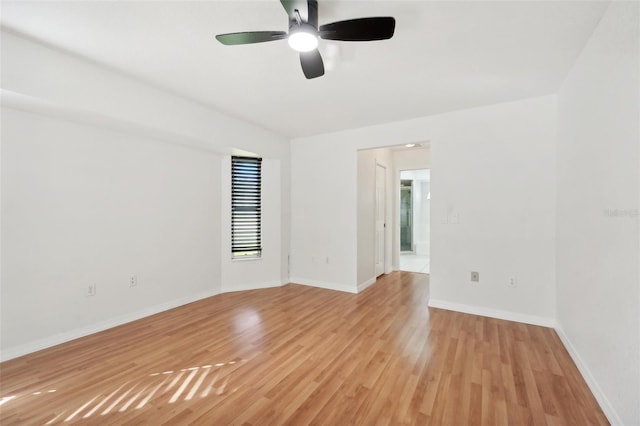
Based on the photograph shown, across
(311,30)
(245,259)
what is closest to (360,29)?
(311,30)

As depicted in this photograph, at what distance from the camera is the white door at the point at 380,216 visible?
204 inches

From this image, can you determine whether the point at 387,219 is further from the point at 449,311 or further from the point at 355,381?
the point at 355,381

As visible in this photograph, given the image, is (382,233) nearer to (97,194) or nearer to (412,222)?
(412,222)

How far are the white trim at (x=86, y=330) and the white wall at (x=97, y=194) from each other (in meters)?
0.01

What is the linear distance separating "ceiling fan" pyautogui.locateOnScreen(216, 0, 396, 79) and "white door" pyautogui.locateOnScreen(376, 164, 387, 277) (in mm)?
3509

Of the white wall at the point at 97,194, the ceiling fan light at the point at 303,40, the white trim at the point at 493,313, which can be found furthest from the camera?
the white trim at the point at 493,313

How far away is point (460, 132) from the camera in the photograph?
Answer: 11.4ft

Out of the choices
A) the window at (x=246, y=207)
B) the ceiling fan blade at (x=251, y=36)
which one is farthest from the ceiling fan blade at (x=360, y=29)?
the window at (x=246, y=207)

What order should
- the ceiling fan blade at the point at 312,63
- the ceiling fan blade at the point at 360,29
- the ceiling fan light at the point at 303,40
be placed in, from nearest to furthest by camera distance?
the ceiling fan blade at the point at 360,29 < the ceiling fan light at the point at 303,40 < the ceiling fan blade at the point at 312,63

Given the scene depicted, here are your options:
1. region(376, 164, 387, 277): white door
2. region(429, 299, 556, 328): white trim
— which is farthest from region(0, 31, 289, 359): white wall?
region(429, 299, 556, 328): white trim

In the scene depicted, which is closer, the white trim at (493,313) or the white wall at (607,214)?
the white wall at (607,214)

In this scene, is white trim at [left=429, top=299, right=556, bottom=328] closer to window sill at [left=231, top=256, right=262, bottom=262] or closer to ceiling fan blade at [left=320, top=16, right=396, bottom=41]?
window sill at [left=231, top=256, right=262, bottom=262]

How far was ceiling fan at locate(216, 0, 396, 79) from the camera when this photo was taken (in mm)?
1582

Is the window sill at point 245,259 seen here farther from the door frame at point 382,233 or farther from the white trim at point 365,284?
the door frame at point 382,233
